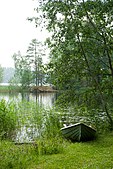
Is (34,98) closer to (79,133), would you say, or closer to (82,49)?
(82,49)

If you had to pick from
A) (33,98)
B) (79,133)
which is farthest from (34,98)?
(79,133)

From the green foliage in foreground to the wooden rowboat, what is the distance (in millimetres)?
512

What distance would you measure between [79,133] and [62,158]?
A: 49.9 inches

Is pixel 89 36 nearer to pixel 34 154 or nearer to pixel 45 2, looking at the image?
pixel 45 2

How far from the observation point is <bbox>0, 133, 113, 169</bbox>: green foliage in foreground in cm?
321

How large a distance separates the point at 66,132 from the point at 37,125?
2.79 feet

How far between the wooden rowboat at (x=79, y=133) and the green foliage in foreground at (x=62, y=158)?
20.2 inches

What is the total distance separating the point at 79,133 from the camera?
4.82m

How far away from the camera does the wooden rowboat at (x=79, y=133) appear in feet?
15.8

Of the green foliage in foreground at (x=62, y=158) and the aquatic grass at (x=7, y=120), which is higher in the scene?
the aquatic grass at (x=7, y=120)

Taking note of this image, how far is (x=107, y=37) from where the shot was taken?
5.30 m

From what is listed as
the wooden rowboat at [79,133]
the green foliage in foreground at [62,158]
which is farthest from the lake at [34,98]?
the green foliage in foreground at [62,158]

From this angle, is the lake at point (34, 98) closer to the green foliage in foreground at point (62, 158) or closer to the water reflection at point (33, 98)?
the water reflection at point (33, 98)

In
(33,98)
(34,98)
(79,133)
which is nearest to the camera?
(79,133)
